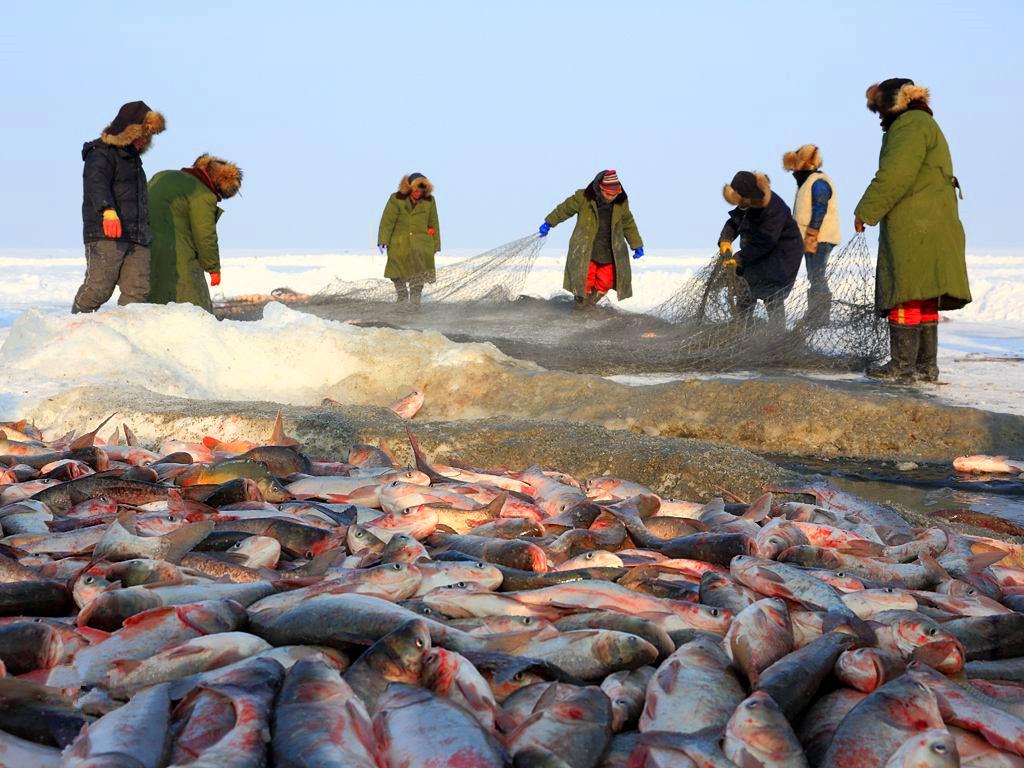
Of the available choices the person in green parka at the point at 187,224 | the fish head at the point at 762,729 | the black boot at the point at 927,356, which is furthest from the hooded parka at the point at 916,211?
the fish head at the point at 762,729

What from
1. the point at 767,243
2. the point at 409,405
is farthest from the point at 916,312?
the point at 409,405

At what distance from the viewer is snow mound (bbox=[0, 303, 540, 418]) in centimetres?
968

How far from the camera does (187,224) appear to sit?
13039mm

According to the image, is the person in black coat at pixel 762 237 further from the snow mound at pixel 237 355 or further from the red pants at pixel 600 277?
the snow mound at pixel 237 355

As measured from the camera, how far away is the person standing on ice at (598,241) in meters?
16.9

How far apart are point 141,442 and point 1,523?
9.94 ft

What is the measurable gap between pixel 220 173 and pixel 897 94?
7908mm

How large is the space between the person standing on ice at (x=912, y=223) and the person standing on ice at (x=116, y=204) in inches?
305

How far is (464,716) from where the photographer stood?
2.48 meters

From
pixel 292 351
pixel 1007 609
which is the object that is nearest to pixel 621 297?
pixel 292 351

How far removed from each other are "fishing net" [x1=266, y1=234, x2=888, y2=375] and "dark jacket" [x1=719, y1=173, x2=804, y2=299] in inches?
20.4

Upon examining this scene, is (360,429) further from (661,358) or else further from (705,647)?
(661,358)

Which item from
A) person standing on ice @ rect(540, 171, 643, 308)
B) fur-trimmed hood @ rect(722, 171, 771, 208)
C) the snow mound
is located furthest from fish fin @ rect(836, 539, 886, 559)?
person standing on ice @ rect(540, 171, 643, 308)

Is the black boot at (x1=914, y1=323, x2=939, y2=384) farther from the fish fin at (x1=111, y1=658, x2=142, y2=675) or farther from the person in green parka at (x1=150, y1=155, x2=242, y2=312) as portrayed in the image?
the fish fin at (x1=111, y1=658, x2=142, y2=675)
